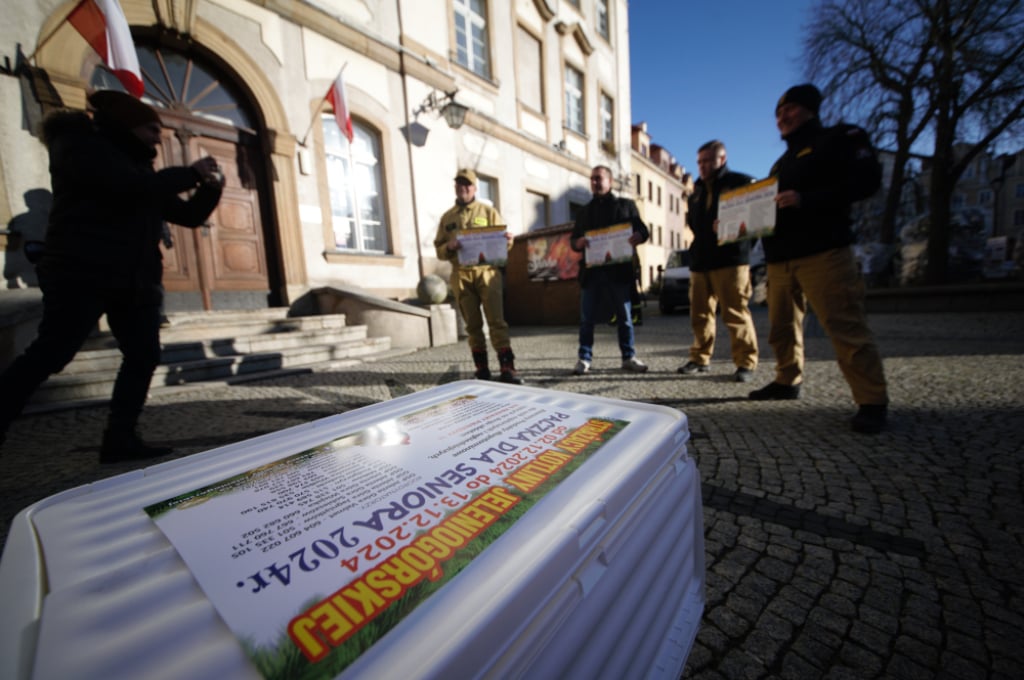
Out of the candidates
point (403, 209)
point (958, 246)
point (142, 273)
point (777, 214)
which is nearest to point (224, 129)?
point (403, 209)

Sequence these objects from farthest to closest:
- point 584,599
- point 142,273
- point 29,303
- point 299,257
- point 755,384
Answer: point 299,257
point 29,303
point 755,384
point 142,273
point 584,599

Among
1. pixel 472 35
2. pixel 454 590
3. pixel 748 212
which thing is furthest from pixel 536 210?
pixel 454 590

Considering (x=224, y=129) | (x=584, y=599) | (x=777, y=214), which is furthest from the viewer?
(x=224, y=129)

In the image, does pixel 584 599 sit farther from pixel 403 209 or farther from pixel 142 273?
pixel 403 209

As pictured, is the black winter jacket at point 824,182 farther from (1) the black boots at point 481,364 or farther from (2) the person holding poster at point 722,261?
(1) the black boots at point 481,364

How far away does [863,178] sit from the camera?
2209mm

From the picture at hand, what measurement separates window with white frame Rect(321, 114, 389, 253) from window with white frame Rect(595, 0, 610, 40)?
11.5 m

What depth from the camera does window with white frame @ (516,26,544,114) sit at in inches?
435

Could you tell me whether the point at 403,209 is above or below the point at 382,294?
above

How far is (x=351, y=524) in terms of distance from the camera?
0.64 meters

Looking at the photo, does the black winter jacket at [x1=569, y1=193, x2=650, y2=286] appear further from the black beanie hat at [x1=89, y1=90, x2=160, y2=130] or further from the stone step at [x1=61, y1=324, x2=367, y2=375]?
the stone step at [x1=61, y1=324, x2=367, y2=375]

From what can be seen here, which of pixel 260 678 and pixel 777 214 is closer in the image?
pixel 260 678

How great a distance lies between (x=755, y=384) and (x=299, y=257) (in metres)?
6.67

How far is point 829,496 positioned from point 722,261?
2.24 m
